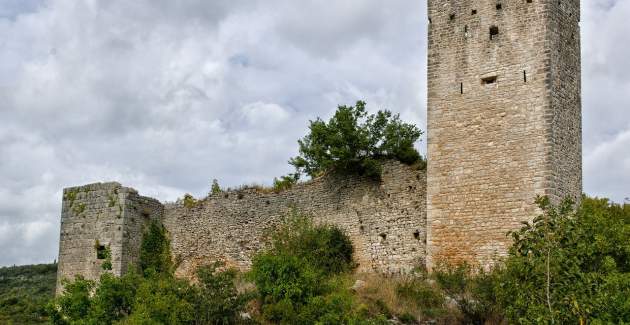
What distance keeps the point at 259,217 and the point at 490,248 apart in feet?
25.9

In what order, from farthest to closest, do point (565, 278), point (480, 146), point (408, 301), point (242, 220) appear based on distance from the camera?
point (242, 220) → point (480, 146) → point (408, 301) → point (565, 278)

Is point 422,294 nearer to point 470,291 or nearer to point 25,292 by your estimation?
point 470,291

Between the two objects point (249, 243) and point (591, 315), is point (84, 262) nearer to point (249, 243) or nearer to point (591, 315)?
point (249, 243)

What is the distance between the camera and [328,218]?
867 inches

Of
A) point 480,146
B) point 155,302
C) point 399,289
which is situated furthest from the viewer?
point 480,146

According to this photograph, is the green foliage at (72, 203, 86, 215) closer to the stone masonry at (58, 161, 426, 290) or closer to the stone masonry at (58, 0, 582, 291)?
the stone masonry at (58, 161, 426, 290)

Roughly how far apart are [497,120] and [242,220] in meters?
8.73

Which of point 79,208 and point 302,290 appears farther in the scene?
point 79,208

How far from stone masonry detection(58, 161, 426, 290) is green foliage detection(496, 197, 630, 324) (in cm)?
725

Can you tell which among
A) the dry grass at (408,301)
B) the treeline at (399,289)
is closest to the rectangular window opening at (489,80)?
the treeline at (399,289)

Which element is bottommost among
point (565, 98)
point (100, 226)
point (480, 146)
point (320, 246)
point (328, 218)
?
point (320, 246)

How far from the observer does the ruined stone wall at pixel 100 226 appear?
2456 cm

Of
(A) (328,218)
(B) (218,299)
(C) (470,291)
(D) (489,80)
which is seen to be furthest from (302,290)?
(D) (489,80)

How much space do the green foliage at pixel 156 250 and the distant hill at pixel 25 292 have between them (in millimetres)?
3192
